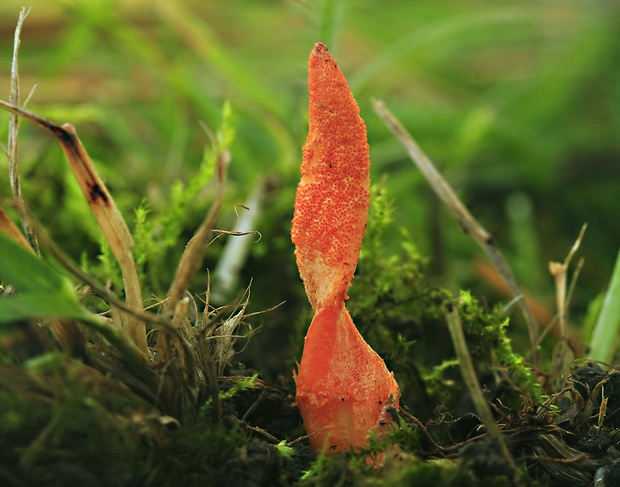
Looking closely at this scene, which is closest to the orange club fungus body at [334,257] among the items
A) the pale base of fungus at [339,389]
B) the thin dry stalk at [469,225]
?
the pale base of fungus at [339,389]

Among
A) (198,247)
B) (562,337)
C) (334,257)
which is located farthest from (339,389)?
(562,337)

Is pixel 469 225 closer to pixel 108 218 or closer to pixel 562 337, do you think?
pixel 562 337

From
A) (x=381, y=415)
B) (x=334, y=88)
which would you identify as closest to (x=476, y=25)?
(x=334, y=88)

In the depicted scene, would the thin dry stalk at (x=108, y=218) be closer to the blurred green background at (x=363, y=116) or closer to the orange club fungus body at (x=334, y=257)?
the orange club fungus body at (x=334, y=257)

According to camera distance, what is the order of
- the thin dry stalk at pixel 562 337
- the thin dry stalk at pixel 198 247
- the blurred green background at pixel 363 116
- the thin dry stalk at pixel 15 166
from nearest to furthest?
1. the thin dry stalk at pixel 198 247
2. the thin dry stalk at pixel 15 166
3. the thin dry stalk at pixel 562 337
4. the blurred green background at pixel 363 116

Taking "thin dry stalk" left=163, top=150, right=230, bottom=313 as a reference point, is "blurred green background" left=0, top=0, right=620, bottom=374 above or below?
below

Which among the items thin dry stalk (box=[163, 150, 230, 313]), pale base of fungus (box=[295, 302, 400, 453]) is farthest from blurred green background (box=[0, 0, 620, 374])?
thin dry stalk (box=[163, 150, 230, 313])

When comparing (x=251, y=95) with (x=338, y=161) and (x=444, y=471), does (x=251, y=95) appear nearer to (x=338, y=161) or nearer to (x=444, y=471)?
(x=338, y=161)

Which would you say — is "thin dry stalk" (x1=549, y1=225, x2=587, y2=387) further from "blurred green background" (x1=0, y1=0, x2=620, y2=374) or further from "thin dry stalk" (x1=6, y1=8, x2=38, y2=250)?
"thin dry stalk" (x1=6, y1=8, x2=38, y2=250)

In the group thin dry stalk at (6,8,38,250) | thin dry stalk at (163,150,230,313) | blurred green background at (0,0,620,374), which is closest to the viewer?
thin dry stalk at (163,150,230,313)
